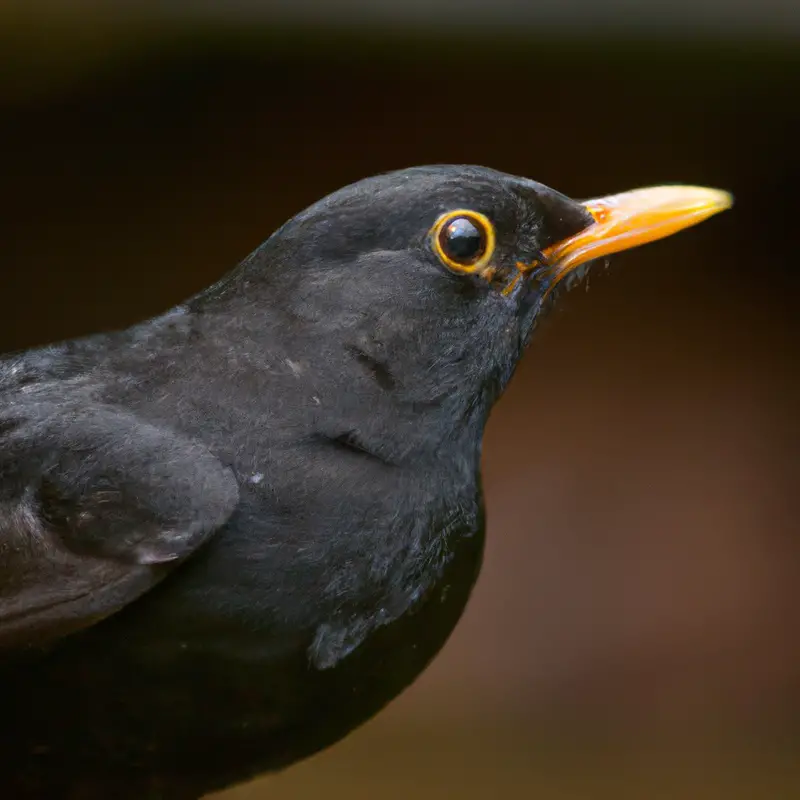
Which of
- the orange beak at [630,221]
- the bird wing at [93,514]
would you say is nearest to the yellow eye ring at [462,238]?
the orange beak at [630,221]

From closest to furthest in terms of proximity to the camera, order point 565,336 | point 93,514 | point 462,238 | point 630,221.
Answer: point 93,514 < point 462,238 < point 630,221 < point 565,336

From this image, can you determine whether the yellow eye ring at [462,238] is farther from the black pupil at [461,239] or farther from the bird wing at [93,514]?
the bird wing at [93,514]

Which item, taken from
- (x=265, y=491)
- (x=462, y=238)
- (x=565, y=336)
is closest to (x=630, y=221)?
(x=462, y=238)

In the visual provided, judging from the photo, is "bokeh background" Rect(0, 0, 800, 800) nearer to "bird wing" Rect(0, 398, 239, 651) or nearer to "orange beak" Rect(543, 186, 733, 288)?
"orange beak" Rect(543, 186, 733, 288)

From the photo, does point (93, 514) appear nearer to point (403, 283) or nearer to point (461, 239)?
point (403, 283)

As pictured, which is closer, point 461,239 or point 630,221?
point 461,239

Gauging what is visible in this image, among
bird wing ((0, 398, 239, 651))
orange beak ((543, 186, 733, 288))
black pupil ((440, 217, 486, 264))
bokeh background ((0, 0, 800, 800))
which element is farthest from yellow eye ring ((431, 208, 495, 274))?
bokeh background ((0, 0, 800, 800))
